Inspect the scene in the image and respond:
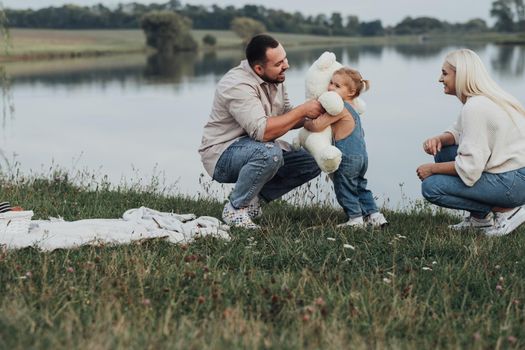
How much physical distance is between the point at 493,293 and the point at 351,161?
1757 mm

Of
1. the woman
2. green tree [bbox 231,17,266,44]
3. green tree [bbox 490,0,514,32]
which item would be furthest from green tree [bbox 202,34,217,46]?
the woman

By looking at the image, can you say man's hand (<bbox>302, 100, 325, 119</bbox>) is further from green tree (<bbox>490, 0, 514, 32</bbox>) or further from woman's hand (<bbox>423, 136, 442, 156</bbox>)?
green tree (<bbox>490, 0, 514, 32</bbox>)

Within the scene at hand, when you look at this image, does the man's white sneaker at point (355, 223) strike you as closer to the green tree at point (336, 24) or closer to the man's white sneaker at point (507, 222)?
the man's white sneaker at point (507, 222)

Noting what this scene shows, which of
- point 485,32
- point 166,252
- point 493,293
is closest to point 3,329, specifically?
point 166,252

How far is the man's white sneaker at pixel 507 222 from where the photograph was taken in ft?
16.1

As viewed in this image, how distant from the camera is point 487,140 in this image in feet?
15.5

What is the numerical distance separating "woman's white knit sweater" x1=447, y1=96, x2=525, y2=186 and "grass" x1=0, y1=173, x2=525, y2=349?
0.47 meters

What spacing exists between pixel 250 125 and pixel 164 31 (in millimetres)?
58778

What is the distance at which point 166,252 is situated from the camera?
4305 mm

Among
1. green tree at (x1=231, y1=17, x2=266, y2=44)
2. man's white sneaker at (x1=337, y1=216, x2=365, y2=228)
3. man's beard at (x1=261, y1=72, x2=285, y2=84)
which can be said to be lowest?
green tree at (x1=231, y1=17, x2=266, y2=44)

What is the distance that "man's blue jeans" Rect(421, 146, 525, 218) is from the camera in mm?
4837

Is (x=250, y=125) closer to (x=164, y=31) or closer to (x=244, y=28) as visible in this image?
(x=164, y=31)

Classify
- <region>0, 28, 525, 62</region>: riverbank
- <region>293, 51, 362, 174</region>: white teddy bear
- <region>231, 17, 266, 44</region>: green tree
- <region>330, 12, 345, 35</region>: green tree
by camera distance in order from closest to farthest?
<region>293, 51, 362, 174</region>: white teddy bear < <region>0, 28, 525, 62</region>: riverbank < <region>231, 17, 266, 44</region>: green tree < <region>330, 12, 345, 35</region>: green tree

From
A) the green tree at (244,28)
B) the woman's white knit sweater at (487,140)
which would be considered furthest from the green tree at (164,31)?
the woman's white knit sweater at (487,140)
